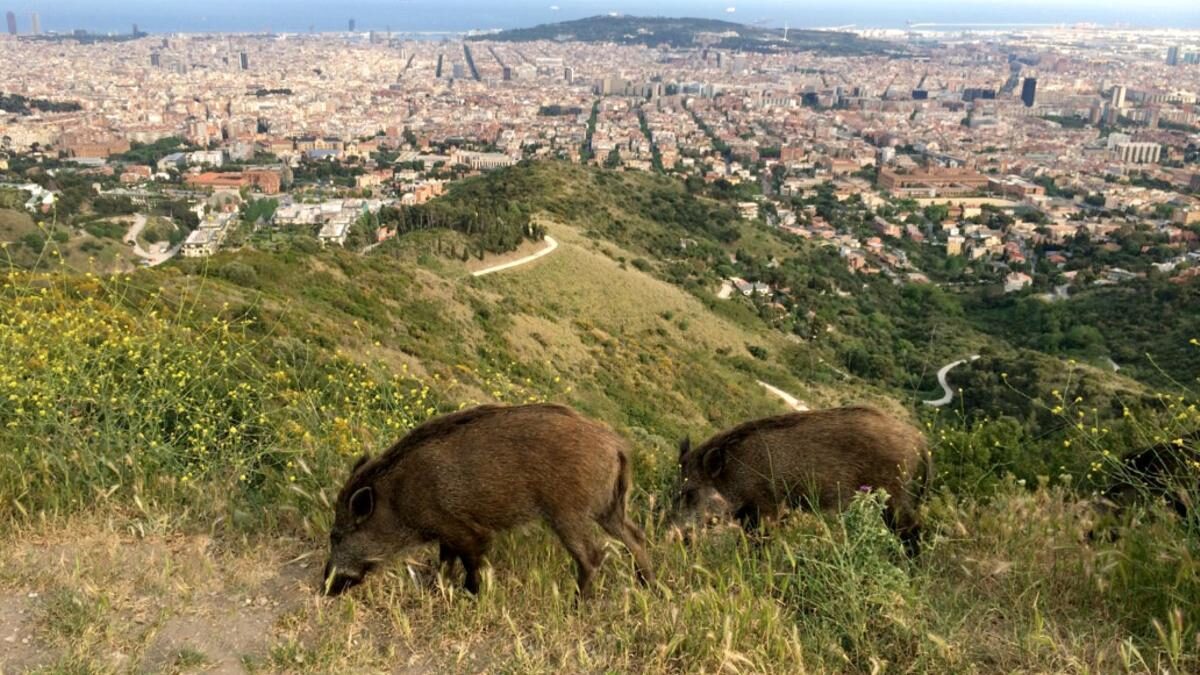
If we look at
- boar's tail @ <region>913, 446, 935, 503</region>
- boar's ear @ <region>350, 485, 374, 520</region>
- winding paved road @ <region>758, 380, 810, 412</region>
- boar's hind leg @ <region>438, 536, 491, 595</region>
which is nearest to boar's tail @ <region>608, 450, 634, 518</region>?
boar's hind leg @ <region>438, 536, 491, 595</region>

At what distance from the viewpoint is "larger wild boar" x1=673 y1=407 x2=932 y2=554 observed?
12.9 ft

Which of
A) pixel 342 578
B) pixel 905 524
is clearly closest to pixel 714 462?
pixel 905 524

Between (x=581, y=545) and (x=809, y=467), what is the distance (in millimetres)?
1193

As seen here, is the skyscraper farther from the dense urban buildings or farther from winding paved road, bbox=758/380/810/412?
winding paved road, bbox=758/380/810/412

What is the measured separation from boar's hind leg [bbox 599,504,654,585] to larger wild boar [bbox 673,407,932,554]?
2.00ft

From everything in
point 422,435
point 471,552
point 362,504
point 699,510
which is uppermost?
point 422,435

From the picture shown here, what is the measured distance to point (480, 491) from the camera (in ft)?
11.1

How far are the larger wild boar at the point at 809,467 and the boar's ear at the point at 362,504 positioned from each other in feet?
4.95

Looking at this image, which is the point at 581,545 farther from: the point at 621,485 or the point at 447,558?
the point at 447,558

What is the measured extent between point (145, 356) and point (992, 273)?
6254 cm

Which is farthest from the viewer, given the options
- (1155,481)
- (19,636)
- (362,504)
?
(1155,481)

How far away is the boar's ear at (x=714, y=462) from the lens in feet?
13.5

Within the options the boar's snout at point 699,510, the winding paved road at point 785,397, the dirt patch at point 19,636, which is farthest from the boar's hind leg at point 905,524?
the winding paved road at point 785,397

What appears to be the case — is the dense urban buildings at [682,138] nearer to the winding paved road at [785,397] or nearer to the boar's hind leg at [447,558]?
the winding paved road at [785,397]
